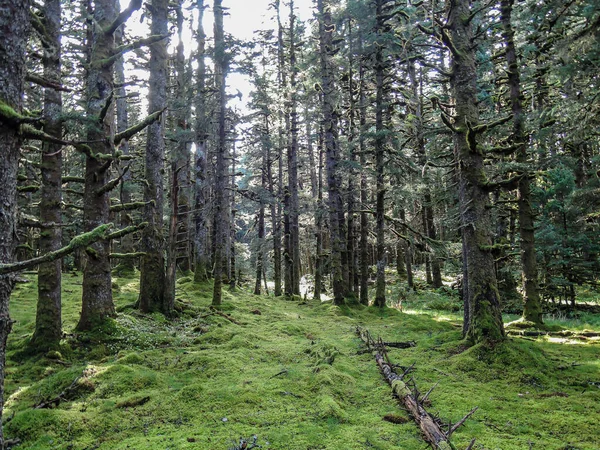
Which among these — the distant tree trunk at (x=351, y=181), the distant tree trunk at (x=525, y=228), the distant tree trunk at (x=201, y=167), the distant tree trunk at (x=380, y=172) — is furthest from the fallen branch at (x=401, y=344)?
the distant tree trunk at (x=201, y=167)

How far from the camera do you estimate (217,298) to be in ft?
43.7

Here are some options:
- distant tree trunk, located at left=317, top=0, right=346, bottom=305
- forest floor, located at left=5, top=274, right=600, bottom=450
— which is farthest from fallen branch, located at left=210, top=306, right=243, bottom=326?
distant tree trunk, located at left=317, top=0, right=346, bottom=305

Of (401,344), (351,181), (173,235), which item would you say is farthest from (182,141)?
(401,344)

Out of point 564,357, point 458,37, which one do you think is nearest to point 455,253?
point 564,357

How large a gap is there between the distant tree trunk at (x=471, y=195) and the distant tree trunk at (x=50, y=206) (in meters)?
8.33

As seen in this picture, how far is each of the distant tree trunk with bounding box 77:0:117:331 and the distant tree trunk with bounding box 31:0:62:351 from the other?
56 centimetres

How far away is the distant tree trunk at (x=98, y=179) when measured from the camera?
748cm

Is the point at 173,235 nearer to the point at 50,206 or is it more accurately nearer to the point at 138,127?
the point at 50,206

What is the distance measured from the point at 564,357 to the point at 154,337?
9.33 metres

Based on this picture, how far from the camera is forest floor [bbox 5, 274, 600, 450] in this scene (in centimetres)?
448

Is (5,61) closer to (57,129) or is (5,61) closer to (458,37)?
(57,129)

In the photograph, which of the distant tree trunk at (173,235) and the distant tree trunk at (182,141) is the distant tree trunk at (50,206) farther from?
the distant tree trunk at (182,141)

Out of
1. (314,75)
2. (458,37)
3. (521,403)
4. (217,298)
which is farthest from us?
(314,75)

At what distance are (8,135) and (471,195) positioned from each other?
318 inches
